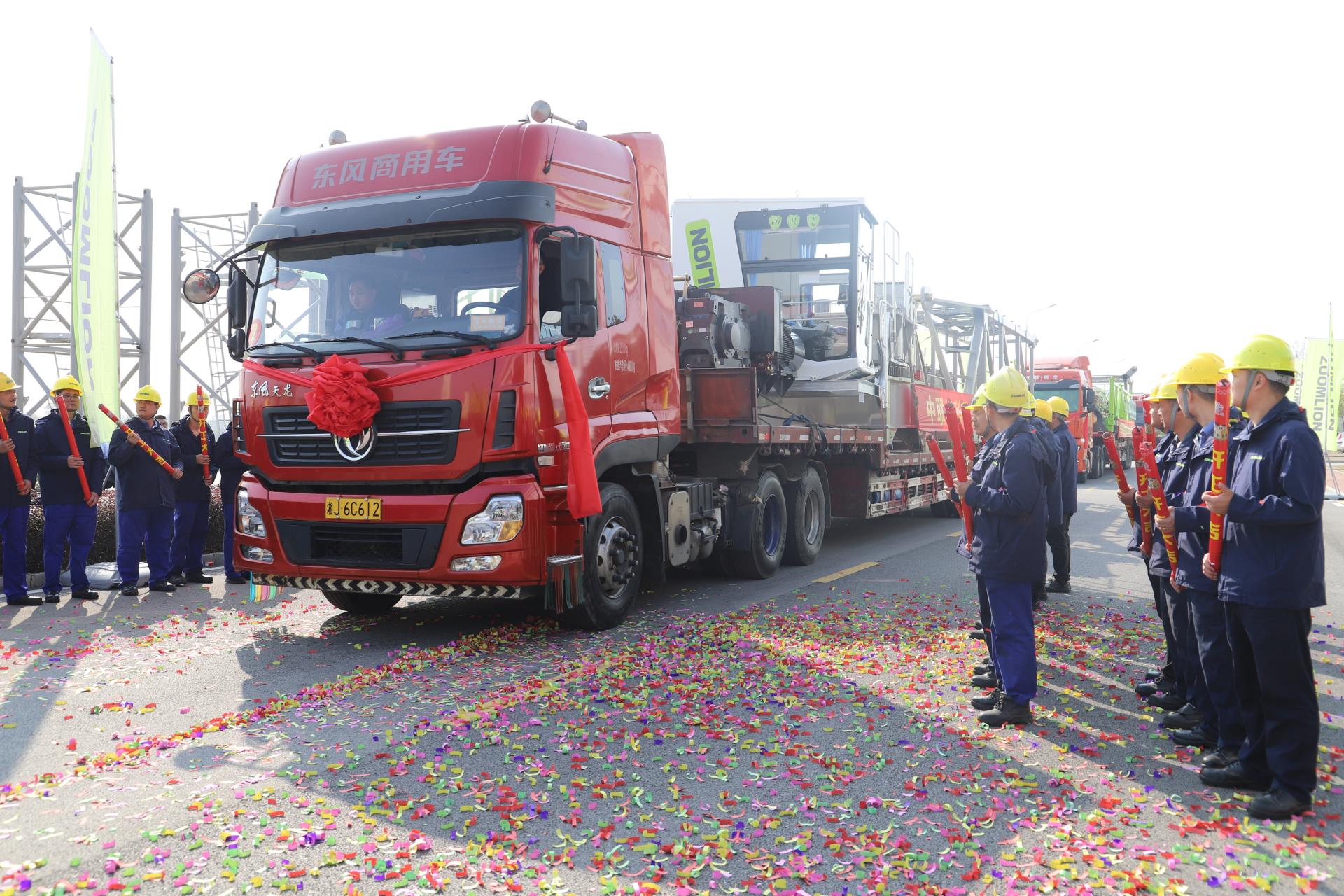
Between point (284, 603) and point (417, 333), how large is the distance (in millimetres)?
3472

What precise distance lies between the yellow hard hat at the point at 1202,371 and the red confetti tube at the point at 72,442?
27.0 ft

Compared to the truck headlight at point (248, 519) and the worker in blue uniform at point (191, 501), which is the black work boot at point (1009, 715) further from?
the worker in blue uniform at point (191, 501)

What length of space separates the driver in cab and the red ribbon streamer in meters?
0.28

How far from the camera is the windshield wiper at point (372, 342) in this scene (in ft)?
20.7

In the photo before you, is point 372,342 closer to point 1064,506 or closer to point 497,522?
point 497,522

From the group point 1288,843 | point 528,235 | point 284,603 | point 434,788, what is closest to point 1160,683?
point 1288,843

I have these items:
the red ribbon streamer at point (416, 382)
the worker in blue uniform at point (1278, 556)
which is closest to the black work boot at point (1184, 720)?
the worker in blue uniform at point (1278, 556)

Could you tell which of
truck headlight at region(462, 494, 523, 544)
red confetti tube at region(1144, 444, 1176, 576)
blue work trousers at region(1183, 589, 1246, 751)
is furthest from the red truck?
blue work trousers at region(1183, 589, 1246, 751)

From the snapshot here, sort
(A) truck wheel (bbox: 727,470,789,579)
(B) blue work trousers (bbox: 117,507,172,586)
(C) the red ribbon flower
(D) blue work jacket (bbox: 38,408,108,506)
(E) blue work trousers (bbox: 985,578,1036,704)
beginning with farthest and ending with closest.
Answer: (A) truck wheel (bbox: 727,470,789,579) → (B) blue work trousers (bbox: 117,507,172,586) → (D) blue work jacket (bbox: 38,408,108,506) → (C) the red ribbon flower → (E) blue work trousers (bbox: 985,578,1036,704)

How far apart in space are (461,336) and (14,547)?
4.77m

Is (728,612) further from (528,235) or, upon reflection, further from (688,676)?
(528,235)

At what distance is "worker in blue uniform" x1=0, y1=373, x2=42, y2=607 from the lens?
8.14m

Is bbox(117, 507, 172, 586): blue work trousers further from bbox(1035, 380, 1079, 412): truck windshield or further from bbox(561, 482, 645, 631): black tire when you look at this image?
bbox(1035, 380, 1079, 412): truck windshield

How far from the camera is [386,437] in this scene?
6.36m
